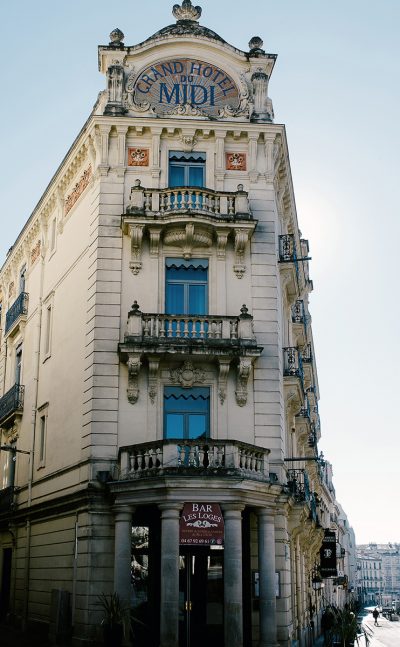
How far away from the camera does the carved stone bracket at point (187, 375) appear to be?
82.7ft

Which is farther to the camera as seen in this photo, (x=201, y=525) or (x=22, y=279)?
(x=22, y=279)

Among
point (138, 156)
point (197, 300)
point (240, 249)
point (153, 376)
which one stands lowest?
point (153, 376)

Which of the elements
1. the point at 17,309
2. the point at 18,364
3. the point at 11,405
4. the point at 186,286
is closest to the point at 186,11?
the point at 186,286

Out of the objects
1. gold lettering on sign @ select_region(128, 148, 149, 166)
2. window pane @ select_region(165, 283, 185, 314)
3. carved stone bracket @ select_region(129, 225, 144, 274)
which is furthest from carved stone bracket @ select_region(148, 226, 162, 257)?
gold lettering on sign @ select_region(128, 148, 149, 166)

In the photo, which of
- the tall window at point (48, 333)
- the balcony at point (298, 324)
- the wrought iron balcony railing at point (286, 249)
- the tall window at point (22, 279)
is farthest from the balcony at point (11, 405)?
the wrought iron balcony railing at point (286, 249)

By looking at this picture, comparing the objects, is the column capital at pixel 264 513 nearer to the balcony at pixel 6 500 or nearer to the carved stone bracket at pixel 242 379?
the carved stone bracket at pixel 242 379

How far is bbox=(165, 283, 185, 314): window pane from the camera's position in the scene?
26.3m

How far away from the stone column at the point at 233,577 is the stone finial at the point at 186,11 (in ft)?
60.4

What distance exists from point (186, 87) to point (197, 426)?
40.6 feet

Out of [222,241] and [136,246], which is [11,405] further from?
[222,241]

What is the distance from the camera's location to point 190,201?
26.1 meters

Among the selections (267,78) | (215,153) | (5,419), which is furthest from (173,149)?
(5,419)

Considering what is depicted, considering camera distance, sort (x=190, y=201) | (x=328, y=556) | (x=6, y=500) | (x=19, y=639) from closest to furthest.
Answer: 1. (x=190, y=201)
2. (x=19, y=639)
3. (x=6, y=500)
4. (x=328, y=556)

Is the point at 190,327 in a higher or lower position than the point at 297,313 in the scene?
lower
